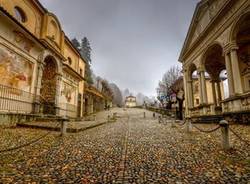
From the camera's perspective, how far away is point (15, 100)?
40.2 feet

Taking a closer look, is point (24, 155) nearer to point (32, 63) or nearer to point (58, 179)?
point (58, 179)

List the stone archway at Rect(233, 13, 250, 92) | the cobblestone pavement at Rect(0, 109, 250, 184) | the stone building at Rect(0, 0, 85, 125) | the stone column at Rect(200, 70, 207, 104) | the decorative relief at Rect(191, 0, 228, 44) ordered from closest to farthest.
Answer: the cobblestone pavement at Rect(0, 109, 250, 184) < the stone building at Rect(0, 0, 85, 125) < the decorative relief at Rect(191, 0, 228, 44) < the stone archway at Rect(233, 13, 250, 92) < the stone column at Rect(200, 70, 207, 104)

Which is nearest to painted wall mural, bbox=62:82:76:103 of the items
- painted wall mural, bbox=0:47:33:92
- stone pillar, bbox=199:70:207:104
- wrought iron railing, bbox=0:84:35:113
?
wrought iron railing, bbox=0:84:35:113

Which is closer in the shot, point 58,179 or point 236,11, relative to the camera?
point 58,179

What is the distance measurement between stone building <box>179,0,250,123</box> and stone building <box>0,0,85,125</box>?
16072mm

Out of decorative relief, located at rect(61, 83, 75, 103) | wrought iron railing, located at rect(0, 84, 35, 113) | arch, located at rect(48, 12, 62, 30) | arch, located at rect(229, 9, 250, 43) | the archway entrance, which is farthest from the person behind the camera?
decorative relief, located at rect(61, 83, 75, 103)

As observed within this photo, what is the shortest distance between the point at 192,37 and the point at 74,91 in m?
18.2

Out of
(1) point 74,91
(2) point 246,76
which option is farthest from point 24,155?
(2) point 246,76

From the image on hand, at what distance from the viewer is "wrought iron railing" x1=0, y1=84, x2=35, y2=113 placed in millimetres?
10986

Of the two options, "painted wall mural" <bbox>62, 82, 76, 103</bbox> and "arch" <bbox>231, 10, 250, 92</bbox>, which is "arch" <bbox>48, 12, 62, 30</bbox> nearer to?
"painted wall mural" <bbox>62, 82, 76, 103</bbox>

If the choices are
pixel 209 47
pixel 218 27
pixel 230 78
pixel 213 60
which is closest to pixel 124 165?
pixel 230 78

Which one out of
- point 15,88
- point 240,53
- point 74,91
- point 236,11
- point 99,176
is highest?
point 236,11

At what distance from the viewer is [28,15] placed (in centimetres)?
1473

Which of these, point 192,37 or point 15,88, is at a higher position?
point 192,37
